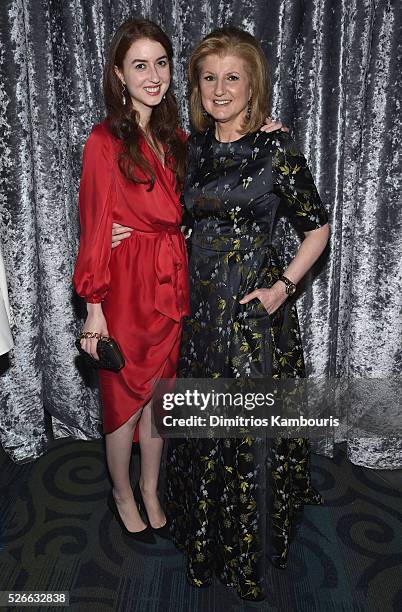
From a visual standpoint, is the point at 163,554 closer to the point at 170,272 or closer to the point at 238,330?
the point at 238,330

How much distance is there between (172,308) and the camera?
2025mm

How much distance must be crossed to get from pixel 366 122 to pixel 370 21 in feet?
1.23

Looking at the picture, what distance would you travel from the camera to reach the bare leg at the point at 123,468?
2.18 meters

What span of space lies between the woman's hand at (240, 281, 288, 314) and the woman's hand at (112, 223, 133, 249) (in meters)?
0.45

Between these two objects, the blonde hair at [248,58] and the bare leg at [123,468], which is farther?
the bare leg at [123,468]

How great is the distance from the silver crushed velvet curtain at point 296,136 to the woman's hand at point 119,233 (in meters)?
0.76

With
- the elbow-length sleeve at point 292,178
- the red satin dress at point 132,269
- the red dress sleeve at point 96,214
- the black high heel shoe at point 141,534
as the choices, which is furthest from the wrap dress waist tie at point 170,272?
the black high heel shoe at point 141,534

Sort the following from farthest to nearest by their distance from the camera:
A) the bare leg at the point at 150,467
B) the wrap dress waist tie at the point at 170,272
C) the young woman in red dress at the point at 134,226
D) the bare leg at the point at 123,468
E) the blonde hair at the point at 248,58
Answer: the bare leg at the point at 150,467
the bare leg at the point at 123,468
the wrap dress waist tie at the point at 170,272
the young woman in red dress at the point at 134,226
the blonde hair at the point at 248,58

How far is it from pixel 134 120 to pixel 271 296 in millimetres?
732

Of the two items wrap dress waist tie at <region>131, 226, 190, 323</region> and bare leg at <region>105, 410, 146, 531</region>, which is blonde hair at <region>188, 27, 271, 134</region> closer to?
wrap dress waist tie at <region>131, 226, 190, 323</region>

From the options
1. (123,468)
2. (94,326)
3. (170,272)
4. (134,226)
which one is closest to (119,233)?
(134,226)

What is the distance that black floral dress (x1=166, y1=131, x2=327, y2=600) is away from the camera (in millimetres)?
1854

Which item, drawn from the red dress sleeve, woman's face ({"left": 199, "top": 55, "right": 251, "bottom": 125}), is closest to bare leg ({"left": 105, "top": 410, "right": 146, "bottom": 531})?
the red dress sleeve

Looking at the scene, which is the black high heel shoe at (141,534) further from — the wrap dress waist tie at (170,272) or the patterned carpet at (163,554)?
the wrap dress waist tie at (170,272)
